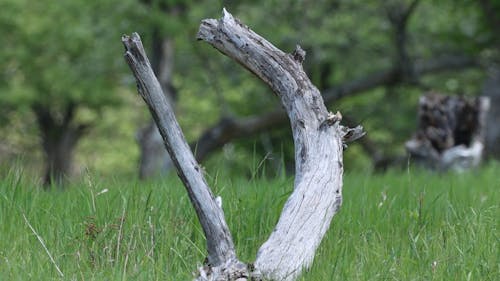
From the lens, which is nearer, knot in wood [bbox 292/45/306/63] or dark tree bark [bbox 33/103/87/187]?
knot in wood [bbox 292/45/306/63]

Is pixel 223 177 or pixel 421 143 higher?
pixel 421 143

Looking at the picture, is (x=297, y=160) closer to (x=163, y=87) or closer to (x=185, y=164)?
(x=185, y=164)

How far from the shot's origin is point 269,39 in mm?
14516

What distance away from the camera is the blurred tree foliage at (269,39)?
14.5 meters

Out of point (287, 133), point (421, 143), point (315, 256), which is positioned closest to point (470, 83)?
point (287, 133)

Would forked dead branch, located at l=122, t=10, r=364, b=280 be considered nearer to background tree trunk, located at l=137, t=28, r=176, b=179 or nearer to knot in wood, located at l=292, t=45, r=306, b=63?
knot in wood, located at l=292, t=45, r=306, b=63

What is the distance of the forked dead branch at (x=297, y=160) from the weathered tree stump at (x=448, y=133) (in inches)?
230

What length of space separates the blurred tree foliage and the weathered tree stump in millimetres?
1948

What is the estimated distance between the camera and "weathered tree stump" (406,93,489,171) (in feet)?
31.2

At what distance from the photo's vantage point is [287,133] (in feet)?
65.7

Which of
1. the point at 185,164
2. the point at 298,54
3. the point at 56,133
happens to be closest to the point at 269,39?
the point at 298,54

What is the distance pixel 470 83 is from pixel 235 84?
219 inches

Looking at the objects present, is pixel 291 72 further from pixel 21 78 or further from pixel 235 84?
pixel 21 78

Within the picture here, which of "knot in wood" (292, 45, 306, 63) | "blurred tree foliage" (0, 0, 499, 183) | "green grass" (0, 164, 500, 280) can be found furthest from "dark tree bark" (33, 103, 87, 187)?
"knot in wood" (292, 45, 306, 63)
